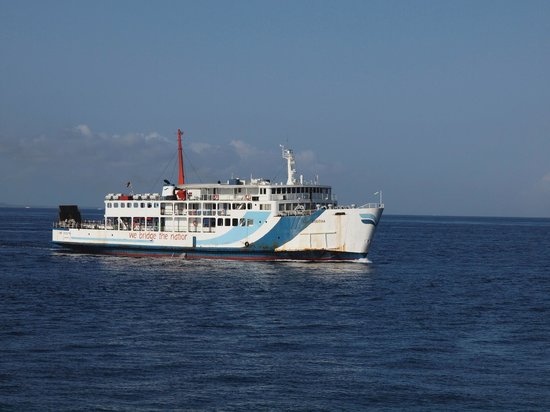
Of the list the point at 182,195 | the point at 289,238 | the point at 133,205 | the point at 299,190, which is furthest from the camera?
the point at 133,205

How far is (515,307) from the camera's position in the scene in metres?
46.1

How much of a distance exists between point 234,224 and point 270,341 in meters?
35.8

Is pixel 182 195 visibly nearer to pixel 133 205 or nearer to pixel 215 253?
pixel 133 205

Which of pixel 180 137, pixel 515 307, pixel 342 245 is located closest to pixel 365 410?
pixel 515 307

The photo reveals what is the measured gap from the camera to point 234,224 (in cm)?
6975

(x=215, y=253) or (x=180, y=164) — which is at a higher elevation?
(x=180, y=164)

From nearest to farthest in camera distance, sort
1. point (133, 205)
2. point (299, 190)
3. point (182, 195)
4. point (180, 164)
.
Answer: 1. point (299, 190)
2. point (182, 195)
3. point (133, 205)
4. point (180, 164)

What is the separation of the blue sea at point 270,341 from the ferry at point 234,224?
4.57 m

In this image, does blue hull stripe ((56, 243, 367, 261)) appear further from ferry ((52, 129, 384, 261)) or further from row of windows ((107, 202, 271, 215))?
row of windows ((107, 202, 271, 215))

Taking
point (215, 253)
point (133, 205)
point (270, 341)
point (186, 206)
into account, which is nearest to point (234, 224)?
point (215, 253)

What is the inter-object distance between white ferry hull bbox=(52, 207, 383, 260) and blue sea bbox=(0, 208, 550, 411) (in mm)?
3944

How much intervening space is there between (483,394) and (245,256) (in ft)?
145

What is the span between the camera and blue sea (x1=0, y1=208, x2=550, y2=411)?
2566 centimetres

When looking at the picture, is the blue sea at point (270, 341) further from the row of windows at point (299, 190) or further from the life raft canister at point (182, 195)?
the life raft canister at point (182, 195)
